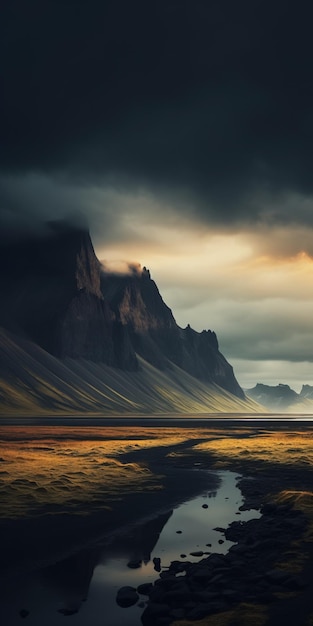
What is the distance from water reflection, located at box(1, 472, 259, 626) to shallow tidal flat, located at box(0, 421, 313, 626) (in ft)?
0.42

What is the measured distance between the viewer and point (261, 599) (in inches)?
809

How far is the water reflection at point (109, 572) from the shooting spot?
19.9 meters

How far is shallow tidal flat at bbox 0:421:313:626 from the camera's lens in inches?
795

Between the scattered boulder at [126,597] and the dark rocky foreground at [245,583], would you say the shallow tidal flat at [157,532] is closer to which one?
the dark rocky foreground at [245,583]

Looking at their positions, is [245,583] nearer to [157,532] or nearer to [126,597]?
[126,597]

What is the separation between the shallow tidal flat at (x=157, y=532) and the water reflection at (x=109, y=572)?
5.1 inches

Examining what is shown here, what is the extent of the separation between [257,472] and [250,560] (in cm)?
3757

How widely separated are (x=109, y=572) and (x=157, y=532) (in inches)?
349

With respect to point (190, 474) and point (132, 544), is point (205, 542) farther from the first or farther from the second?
point (190, 474)

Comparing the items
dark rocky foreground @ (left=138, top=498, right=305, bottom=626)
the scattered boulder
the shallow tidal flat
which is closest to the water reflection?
the shallow tidal flat

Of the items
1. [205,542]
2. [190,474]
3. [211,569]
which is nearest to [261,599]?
[211,569]

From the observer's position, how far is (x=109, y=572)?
81.9 ft

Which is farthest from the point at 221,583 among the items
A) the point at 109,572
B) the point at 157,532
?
the point at 157,532

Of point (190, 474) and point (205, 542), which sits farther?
point (190, 474)
